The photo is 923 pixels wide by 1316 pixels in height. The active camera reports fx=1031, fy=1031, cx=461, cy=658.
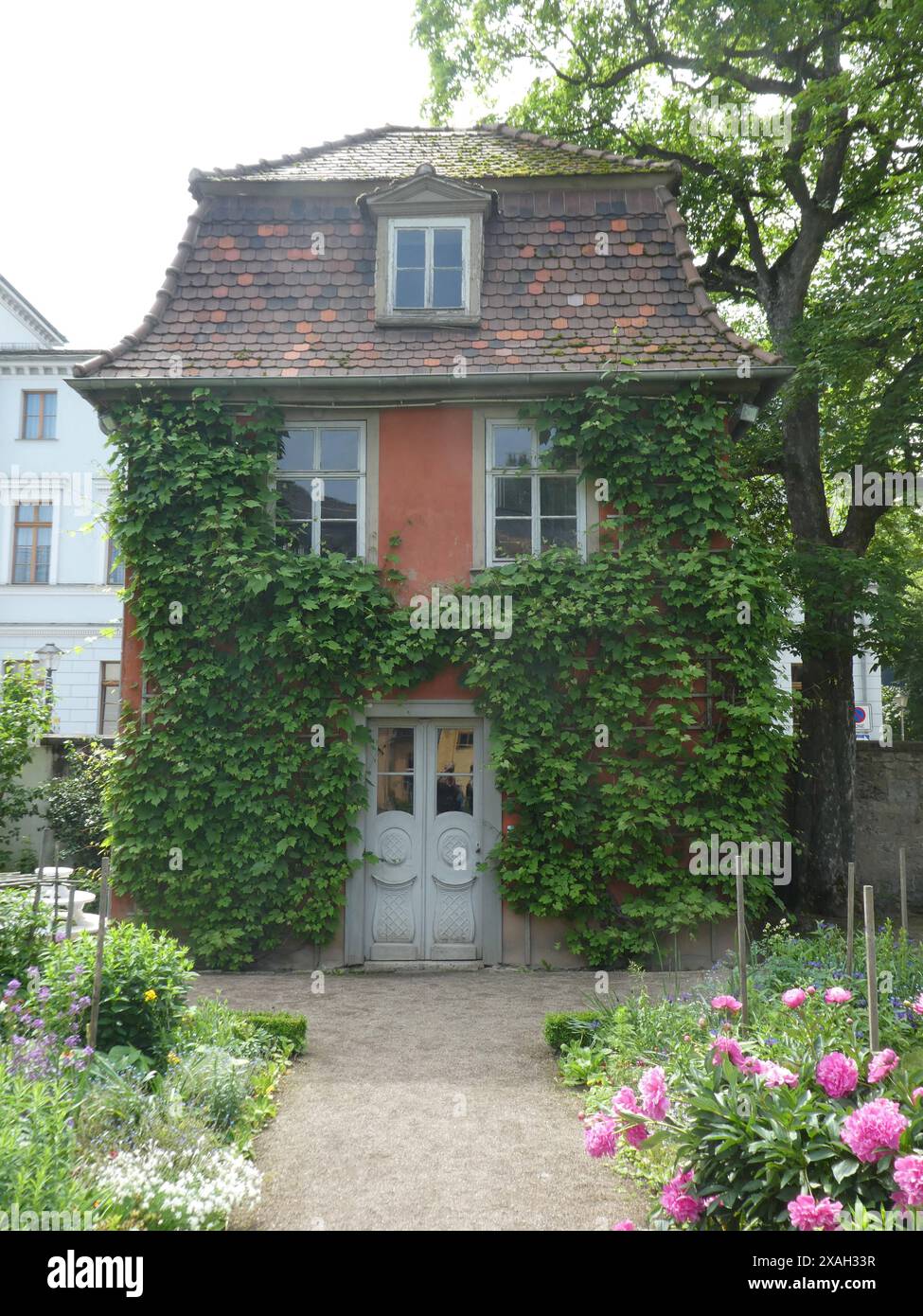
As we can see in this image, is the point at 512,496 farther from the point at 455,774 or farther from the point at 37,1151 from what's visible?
the point at 37,1151

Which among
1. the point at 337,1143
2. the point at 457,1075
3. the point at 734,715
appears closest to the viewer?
the point at 337,1143

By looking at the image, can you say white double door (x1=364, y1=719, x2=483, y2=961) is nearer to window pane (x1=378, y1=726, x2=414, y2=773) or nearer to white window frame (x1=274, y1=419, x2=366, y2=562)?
window pane (x1=378, y1=726, x2=414, y2=773)

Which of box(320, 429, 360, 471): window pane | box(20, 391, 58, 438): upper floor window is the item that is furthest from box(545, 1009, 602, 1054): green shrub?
box(20, 391, 58, 438): upper floor window

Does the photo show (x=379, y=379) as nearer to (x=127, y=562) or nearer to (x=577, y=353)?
(x=577, y=353)

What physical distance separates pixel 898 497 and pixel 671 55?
22.8 feet

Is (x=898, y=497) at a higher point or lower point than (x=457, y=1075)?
higher

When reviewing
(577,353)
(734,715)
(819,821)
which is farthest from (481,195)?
(819,821)

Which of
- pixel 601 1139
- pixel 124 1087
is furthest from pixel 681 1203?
pixel 124 1087

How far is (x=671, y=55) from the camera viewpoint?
14438 mm

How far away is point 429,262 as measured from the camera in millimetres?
10836

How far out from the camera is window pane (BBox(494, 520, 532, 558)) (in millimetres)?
10391

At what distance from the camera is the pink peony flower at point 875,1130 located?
3418mm

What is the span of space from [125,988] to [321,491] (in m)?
6.02

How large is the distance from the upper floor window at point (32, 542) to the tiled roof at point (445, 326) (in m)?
18.6
